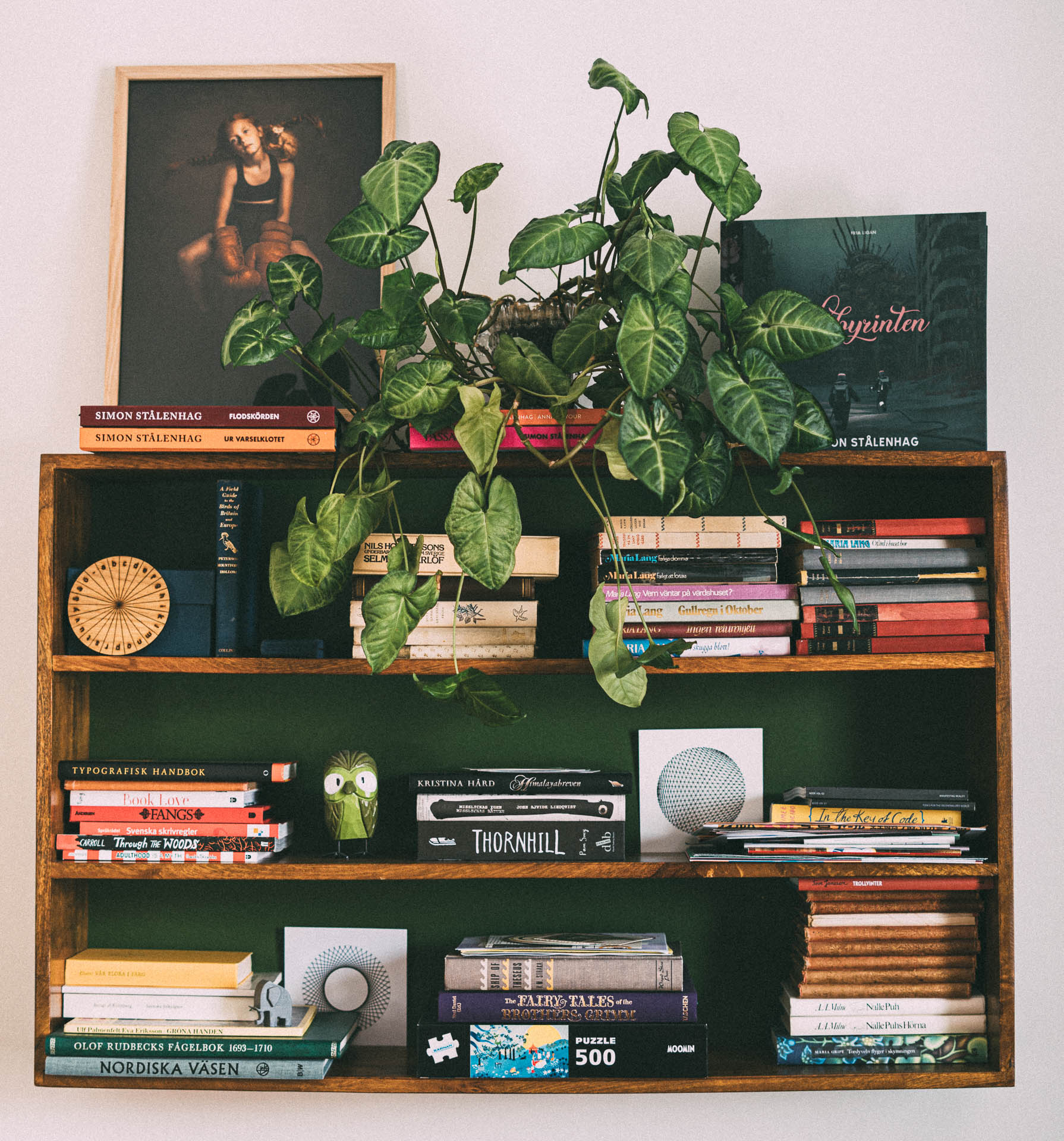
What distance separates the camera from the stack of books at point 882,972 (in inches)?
56.5

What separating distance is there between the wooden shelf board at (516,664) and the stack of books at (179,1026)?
1.50ft

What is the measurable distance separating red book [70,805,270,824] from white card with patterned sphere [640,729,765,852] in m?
0.63

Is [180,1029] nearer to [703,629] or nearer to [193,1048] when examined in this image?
[193,1048]

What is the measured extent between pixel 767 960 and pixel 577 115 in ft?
4.82

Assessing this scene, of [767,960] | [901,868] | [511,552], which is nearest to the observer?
[511,552]

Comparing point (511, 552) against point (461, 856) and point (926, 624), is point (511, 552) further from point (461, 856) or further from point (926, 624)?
point (926, 624)

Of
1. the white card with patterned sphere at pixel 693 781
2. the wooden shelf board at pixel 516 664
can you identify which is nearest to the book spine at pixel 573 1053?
the white card with patterned sphere at pixel 693 781

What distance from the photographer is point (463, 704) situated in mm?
1310

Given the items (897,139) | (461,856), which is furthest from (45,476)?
(897,139)

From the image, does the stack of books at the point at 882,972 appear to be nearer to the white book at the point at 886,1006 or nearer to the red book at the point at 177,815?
the white book at the point at 886,1006

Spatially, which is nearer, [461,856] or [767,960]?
[461,856]

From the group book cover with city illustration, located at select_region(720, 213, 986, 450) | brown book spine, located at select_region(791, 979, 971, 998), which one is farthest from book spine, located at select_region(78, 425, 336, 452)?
brown book spine, located at select_region(791, 979, 971, 998)

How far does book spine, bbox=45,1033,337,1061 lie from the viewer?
4.59ft

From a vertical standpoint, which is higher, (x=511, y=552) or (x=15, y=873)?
(x=511, y=552)
